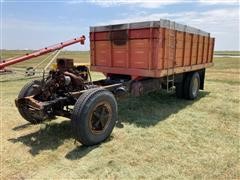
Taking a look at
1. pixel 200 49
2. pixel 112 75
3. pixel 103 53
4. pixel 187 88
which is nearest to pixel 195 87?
pixel 187 88

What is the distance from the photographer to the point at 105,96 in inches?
196

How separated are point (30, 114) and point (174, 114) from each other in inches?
143

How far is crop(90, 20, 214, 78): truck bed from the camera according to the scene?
20.6 ft

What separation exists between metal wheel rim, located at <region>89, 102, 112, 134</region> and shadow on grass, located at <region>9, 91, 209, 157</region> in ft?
1.08

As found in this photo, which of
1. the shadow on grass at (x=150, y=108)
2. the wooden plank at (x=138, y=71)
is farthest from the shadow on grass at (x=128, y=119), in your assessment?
the wooden plank at (x=138, y=71)

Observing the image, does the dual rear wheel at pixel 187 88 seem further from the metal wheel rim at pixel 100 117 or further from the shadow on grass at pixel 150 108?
the metal wheel rim at pixel 100 117

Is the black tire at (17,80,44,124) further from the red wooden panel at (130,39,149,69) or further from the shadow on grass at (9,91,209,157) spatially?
the red wooden panel at (130,39,149,69)

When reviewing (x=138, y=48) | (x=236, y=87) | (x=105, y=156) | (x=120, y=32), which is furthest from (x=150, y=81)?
(x=236, y=87)

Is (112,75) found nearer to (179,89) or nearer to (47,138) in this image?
(179,89)

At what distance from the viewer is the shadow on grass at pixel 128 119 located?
4.80 meters

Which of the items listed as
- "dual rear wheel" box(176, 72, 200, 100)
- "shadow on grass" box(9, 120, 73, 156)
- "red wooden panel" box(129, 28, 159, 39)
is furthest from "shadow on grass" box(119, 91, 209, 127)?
"red wooden panel" box(129, 28, 159, 39)

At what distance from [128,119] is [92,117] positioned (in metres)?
1.78

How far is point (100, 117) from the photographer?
4.94 meters

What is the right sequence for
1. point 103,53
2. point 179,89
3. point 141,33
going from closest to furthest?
point 141,33
point 103,53
point 179,89
